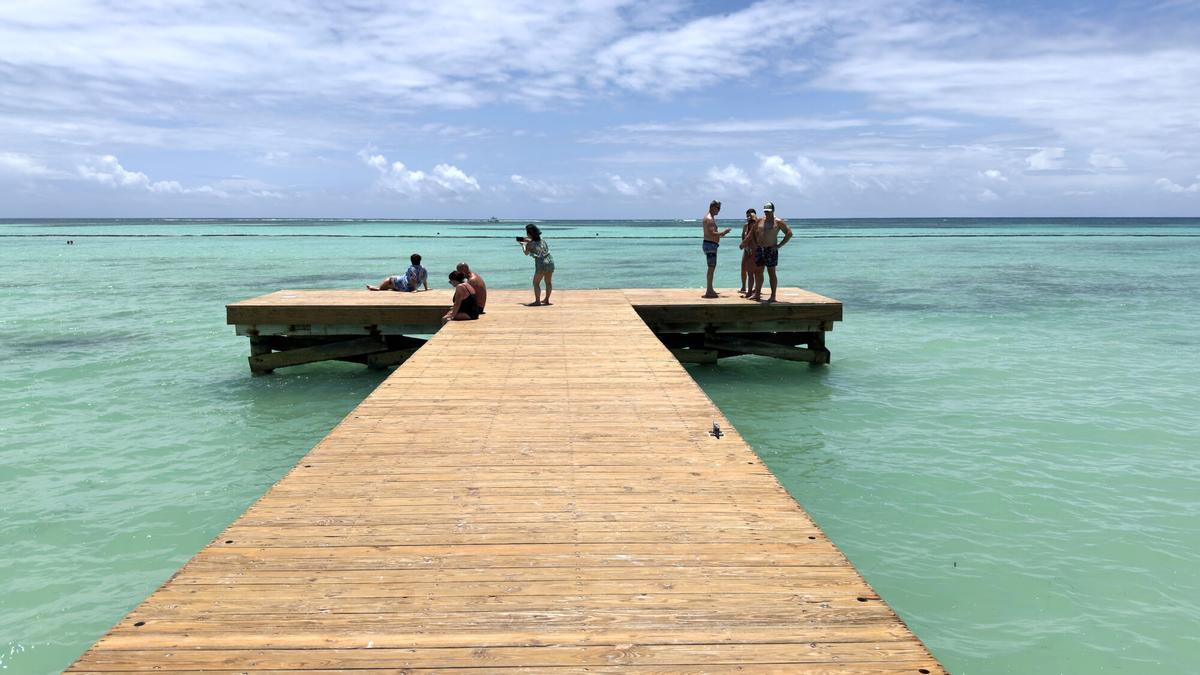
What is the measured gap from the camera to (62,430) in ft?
34.2

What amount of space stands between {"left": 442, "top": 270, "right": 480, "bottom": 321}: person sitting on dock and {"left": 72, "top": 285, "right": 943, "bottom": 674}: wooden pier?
5859mm

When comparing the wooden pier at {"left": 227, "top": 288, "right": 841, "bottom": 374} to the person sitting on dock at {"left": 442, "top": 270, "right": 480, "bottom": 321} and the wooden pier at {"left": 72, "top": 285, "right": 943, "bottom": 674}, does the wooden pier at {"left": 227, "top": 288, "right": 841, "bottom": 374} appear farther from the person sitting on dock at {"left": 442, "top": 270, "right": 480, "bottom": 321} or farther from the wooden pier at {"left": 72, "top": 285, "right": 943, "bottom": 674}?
the wooden pier at {"left": 72, "top": 285, "right": 943, "bottom": 674}

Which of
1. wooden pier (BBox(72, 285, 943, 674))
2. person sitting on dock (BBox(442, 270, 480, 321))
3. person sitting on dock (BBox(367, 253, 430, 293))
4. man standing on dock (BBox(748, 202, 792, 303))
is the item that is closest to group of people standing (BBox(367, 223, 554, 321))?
person sitting on dock (BBox(442, 270, 480, 321))

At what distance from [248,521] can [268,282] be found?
108 feet

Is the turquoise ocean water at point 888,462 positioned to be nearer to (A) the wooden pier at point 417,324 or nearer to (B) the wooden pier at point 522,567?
(A) the wooden pier at point 417,324

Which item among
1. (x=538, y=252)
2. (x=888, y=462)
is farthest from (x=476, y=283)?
(x=888, y=462)

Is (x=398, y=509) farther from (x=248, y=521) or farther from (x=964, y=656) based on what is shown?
(x=964, y=656)

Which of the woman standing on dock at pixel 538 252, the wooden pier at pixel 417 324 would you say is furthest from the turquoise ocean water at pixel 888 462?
the woman standing on dock at pixel 538 252

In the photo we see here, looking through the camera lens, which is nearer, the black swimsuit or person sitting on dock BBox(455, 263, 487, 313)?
the black swimsuit

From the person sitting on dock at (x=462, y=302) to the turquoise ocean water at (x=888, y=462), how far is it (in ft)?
6.41

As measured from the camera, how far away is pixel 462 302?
41.4 feet

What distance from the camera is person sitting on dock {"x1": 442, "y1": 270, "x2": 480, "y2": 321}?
12531 millimetres

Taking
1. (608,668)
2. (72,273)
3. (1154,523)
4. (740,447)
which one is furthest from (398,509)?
(72,273)

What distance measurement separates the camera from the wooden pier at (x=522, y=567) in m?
3.07
